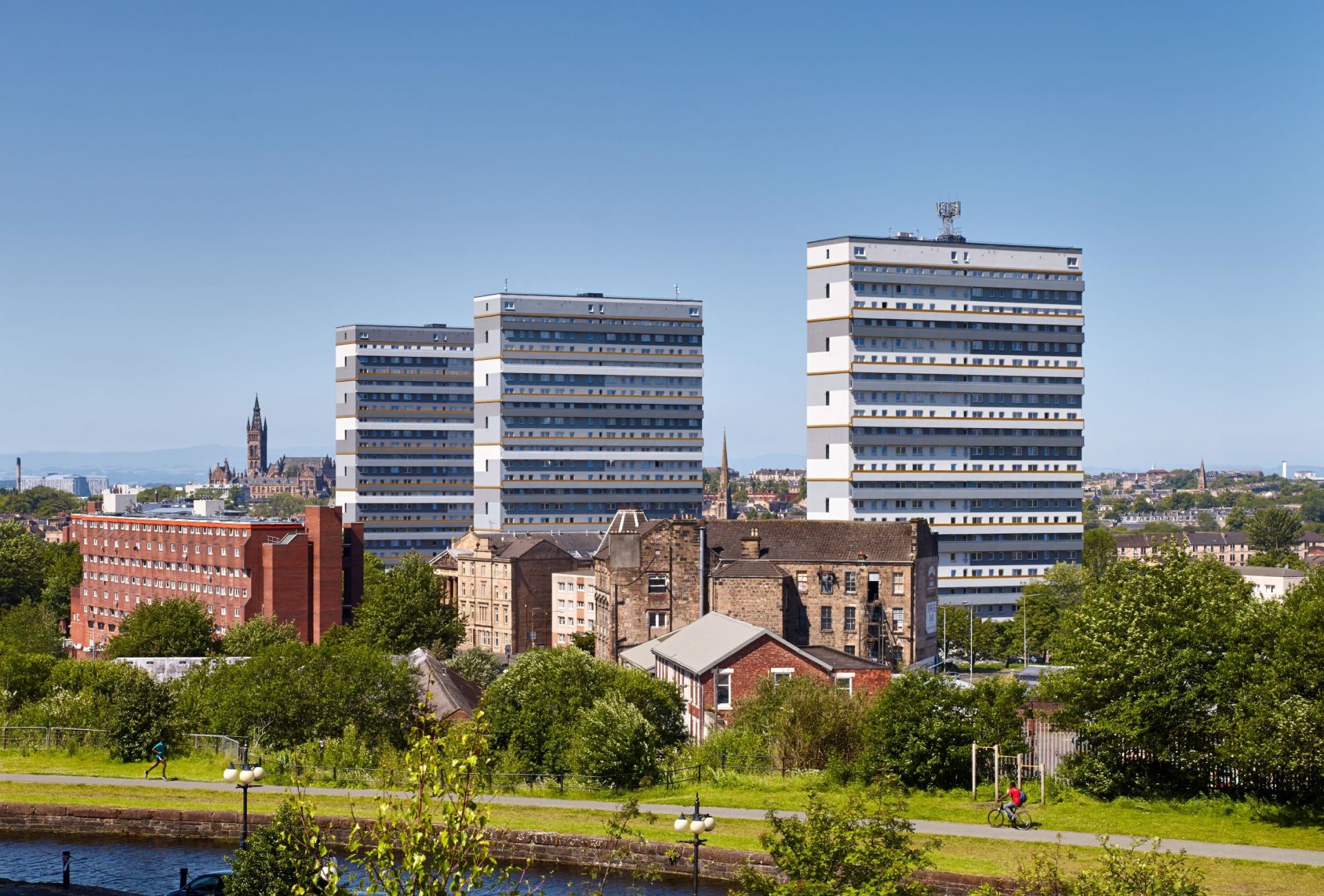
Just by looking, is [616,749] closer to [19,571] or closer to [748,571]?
[748,571]

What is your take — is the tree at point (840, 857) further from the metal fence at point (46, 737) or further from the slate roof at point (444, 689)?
the metal fence at point (46, 737)

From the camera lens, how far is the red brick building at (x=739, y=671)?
7194 cm

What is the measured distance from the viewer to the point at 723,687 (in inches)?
2847

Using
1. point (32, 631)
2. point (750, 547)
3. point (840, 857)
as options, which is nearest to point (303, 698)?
point (750, 547)

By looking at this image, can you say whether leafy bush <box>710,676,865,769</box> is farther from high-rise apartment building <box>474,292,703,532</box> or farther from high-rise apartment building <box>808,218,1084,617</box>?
high-rise apartment building <box>474,292,703,532</box>

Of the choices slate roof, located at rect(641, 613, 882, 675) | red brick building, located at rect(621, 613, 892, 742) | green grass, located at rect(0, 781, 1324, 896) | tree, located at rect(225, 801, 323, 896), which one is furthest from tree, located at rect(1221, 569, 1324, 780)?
tree, located at rect(225, 801, 323, 896)

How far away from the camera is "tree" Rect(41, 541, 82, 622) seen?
156500 millimetres

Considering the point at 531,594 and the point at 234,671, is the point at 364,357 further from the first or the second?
the point at 234,671

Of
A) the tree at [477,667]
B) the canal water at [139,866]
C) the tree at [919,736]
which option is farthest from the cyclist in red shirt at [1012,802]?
the tree at [477,667]

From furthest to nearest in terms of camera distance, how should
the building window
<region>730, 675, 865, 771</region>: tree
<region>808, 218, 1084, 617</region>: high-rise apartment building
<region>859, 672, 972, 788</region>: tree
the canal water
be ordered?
1. <region>808, 218, 1084, 617</region>: high-rise apartment building
2. the building window
3. <region>730, 675, 865, 771</region>: tree
4. <region>859, 672, 972, 788</region>: tree
5. the canal water

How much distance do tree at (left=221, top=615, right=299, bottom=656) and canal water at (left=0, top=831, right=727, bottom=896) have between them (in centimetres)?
4114

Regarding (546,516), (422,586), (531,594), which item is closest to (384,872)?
(422,586)

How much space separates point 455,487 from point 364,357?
852 inches

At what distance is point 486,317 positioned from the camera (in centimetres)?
17350
